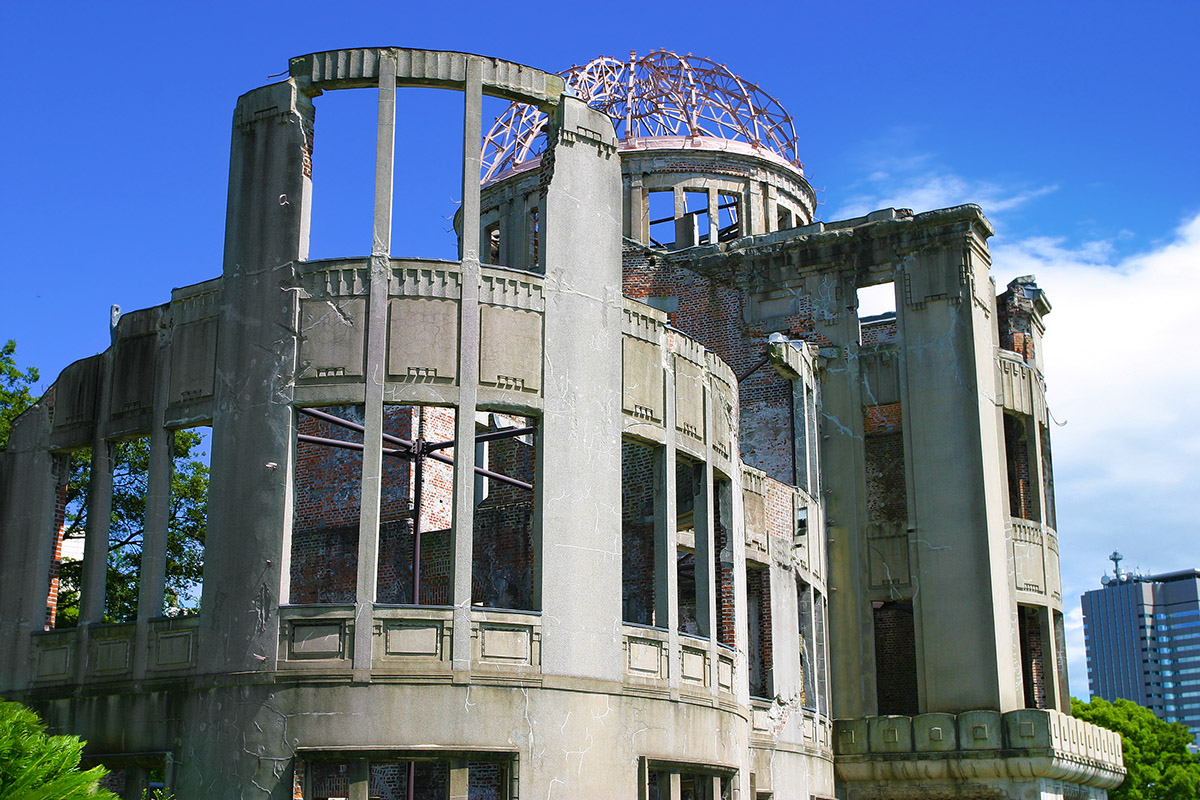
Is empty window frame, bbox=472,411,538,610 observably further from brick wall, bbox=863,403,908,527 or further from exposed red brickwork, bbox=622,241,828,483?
brick wall, bbox=863,403,908,527

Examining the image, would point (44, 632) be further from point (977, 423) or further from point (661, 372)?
point (977, 423)

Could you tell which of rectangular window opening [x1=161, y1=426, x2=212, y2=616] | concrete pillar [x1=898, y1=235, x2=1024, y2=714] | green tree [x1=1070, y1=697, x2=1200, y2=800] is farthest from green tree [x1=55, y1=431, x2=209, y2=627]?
green tree [x1=1070, y1=697, x2=1200, y2=800]

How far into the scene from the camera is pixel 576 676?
51.9 ft

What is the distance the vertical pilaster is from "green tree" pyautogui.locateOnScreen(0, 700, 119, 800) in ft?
14.7

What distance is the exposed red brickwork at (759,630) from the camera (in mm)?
22656

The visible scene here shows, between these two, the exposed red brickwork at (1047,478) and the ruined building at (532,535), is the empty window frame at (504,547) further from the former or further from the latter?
the exposed red brickwork at (1047,478)

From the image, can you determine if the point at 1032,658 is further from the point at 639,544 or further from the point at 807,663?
the point at 639,544

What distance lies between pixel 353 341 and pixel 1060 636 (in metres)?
18.4

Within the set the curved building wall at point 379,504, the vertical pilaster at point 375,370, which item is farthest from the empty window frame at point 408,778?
the vertical pilaster at point 375,370

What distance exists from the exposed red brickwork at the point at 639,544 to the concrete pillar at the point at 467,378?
26.2 ft

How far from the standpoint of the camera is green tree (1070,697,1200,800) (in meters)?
45.1

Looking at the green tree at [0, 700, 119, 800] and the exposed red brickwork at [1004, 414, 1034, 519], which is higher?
the exposed red brickwork at [1004, 414, 1034, 519]

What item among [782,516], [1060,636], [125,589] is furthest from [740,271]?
[125,589]

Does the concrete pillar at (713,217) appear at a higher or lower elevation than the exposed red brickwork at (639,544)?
higher
